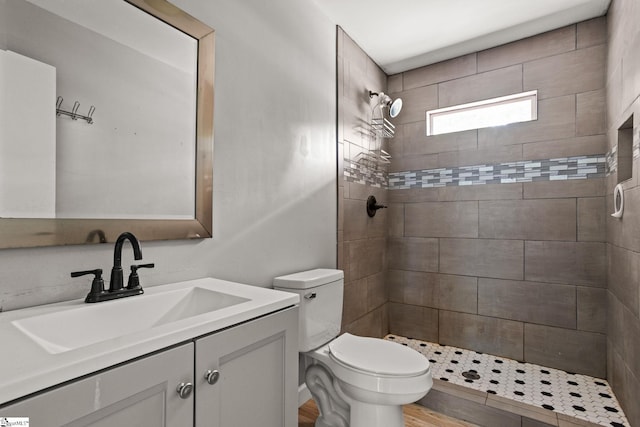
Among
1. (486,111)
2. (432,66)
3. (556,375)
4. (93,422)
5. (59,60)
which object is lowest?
(556,375)

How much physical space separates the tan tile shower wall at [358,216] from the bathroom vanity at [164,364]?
134 cm

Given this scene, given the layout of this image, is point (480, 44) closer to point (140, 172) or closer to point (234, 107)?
point (234, 107)

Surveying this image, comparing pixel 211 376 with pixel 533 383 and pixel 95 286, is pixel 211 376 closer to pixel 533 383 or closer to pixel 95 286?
pixel 95 286

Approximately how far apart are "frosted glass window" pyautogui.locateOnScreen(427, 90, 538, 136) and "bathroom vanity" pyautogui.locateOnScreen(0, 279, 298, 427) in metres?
2.45

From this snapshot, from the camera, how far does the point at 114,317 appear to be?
1.04m

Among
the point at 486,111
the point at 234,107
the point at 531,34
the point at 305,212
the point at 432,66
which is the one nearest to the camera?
the point at 234,107

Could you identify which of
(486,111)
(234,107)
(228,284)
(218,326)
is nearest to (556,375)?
(486,111)

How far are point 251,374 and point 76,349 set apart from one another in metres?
0.48

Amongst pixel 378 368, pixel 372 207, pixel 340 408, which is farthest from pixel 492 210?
pixel 340 408

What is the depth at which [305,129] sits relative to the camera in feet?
6.99

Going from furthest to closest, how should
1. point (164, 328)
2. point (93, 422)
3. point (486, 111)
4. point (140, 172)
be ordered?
point (486, 111) < point (140, 172) < point (164, 328) < point (93, 422)

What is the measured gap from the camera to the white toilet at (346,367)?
1445mm

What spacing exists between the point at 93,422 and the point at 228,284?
0.73 m

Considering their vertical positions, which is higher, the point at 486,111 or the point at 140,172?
the point at 486,111
